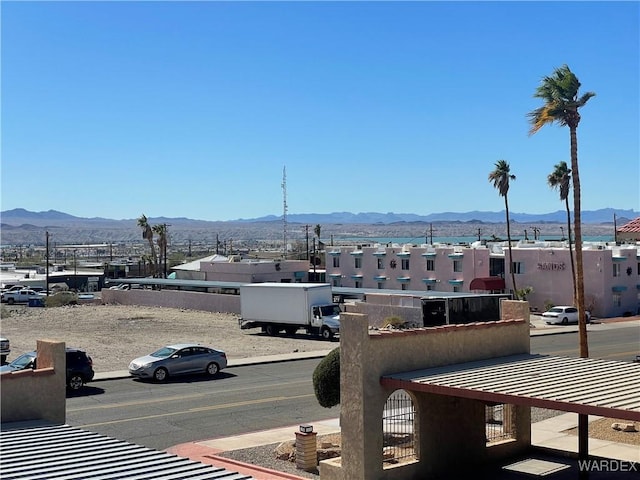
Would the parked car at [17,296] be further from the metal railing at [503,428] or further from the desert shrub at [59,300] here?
the metal railing at [503,428]

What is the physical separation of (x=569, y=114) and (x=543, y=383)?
14.6 meters

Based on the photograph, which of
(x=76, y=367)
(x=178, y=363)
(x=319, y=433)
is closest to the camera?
(x=319, y=433)

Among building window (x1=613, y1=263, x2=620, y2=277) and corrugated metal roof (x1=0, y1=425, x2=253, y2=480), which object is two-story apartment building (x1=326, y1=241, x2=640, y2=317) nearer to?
building window (x1=613, y1=263, x2=620, y2=277)

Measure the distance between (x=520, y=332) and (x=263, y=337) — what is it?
1159 inches

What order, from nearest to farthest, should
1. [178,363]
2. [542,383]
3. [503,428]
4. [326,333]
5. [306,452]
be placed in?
[542,383], [306,452], [503,428], [178,363], [326,333]

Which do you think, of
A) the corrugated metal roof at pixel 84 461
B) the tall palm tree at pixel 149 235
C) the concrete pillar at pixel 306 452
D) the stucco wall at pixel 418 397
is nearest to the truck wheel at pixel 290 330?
the concrete pillar at pixel 306 452

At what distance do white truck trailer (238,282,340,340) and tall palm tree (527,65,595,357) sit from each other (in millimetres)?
19534

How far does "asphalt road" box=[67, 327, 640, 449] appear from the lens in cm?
2158

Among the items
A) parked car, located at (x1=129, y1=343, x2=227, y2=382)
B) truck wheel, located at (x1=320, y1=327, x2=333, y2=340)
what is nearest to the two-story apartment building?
truck wheel, located at (x1=320, y1=327, x2=333, y2=340)

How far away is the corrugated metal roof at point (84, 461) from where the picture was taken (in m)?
10.0

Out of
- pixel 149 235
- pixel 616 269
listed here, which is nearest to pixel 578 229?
pixel 616 269

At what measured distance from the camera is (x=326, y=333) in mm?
44375

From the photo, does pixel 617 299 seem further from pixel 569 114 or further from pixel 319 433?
pixel 319 433

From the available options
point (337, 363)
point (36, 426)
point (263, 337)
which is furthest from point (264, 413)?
point (263, 337)
